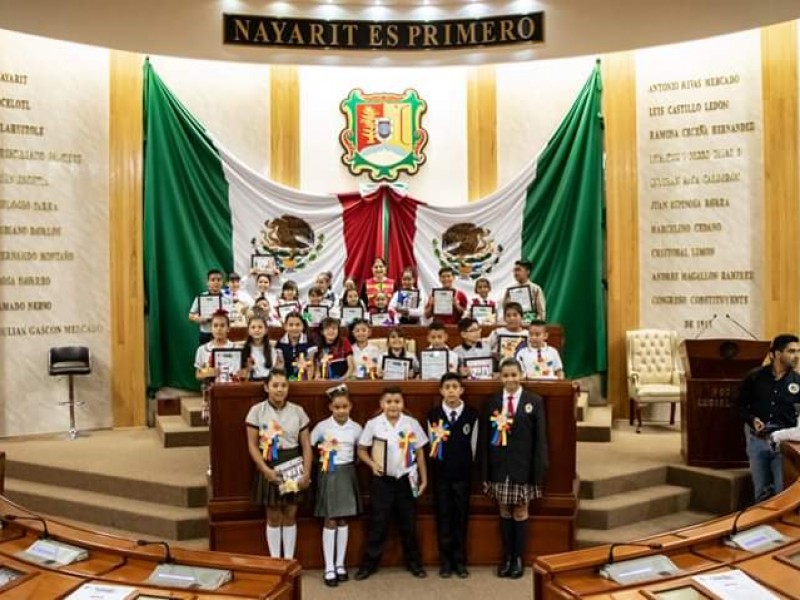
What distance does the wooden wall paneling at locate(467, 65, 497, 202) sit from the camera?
10.4 m

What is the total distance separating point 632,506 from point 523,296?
105 inches

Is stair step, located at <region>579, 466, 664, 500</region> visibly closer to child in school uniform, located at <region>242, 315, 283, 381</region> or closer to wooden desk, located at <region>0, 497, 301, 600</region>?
child in school uniform, located at <region>242, 315, 283, 381</region>

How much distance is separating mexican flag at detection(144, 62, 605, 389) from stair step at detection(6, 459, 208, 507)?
2311 mm

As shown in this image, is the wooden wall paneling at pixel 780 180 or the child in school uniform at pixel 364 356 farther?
the wooden wall paneling at pixel 780 180

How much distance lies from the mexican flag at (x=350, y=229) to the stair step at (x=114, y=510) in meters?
2.70

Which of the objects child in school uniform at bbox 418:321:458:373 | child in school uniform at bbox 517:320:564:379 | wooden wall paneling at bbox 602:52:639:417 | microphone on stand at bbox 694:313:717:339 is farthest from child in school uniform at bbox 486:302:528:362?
microphone on stand at bbox 694:313:717:339

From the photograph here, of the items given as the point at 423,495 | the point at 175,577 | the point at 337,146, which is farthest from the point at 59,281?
the point at 175,577

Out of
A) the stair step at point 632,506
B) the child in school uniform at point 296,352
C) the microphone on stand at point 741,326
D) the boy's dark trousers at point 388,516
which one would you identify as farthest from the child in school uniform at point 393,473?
the microphone on stand at point 741,326

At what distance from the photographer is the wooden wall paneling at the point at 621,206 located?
9766 millimetres

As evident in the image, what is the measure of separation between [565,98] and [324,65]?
3190mm

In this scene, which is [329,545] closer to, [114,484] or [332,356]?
[332,356]

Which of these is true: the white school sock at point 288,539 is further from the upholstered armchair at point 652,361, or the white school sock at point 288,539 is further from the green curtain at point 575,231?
the green curtain at point 575,231

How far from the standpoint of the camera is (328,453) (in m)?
5.59

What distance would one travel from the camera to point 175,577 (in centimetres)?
296
